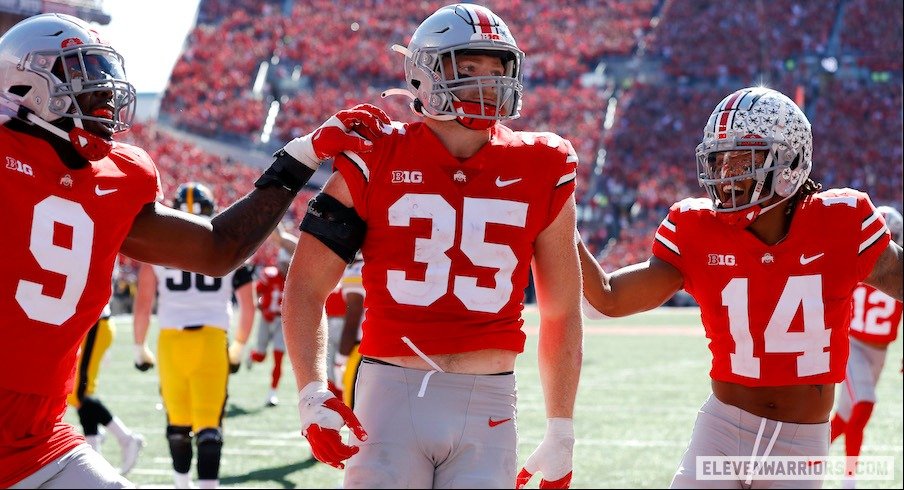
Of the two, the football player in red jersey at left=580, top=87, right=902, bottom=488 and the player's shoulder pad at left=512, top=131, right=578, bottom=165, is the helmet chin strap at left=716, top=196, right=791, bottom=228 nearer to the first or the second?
the football player in red jersey at left=580, top=87, right=902, bottom=488

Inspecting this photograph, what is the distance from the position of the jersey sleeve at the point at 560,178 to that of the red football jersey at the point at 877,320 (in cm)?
487

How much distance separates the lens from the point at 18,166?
2.96 meters

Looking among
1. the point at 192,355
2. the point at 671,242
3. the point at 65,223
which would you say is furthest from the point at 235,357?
the point at 65,223

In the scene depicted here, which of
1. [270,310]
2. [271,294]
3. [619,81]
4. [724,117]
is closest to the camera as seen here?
[724,117]

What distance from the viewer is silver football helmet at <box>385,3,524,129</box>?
10.3ft

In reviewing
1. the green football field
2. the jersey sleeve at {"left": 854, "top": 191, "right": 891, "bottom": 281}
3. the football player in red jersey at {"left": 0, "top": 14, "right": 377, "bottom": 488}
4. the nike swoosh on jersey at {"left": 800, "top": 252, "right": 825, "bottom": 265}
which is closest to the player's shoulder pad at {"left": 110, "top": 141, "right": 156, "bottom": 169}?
the football player in red jersey at {"left": 0, "top": 14, "right": 377, "bottom": 488}

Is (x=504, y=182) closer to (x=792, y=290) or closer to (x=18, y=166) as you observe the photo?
(x=792, y=290)

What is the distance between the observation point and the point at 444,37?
125 inches

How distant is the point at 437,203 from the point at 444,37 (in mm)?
484

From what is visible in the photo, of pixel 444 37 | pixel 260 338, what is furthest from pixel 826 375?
pixel 260 338

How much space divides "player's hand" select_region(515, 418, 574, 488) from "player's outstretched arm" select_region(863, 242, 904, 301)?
4.28 feet

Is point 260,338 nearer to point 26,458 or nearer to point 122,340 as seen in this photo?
point 122,340

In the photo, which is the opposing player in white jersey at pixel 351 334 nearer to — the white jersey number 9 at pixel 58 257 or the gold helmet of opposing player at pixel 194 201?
the gold helmet of opposing player at pixel 194 201

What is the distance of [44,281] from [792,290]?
7.30ft
